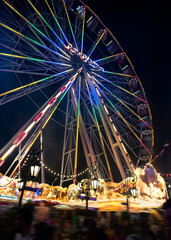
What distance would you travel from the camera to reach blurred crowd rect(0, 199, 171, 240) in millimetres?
2678

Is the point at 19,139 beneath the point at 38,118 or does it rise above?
beneath

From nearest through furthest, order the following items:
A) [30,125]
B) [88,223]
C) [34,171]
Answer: [88,223] < [34,171] < [30,125]

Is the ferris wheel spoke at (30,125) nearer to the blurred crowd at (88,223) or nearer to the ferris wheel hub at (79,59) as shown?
the ferris wheel hub at (79,59)

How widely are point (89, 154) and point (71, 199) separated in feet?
12.6

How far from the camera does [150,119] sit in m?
16.8

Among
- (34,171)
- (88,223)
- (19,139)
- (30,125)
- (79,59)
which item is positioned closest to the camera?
(88,223)

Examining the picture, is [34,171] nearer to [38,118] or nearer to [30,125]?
[30,125]

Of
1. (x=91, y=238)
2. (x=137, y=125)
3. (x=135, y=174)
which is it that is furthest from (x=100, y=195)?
(x=91, y=238)

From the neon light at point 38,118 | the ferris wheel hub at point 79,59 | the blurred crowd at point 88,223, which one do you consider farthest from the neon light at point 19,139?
the ferris wheel hub at point 79,59

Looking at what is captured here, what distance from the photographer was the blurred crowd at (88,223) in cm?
268

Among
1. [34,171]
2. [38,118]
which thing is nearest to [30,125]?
[38,118]

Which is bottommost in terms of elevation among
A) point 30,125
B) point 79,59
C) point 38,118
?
point 30,125

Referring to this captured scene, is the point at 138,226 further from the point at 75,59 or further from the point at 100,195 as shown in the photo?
the point at 75,59

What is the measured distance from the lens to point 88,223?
128 inches
